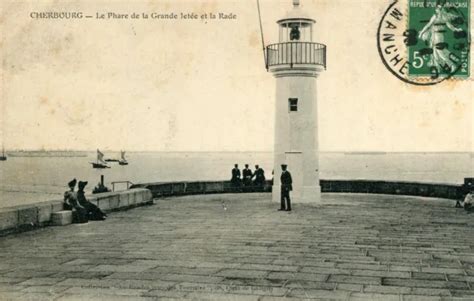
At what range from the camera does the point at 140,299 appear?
23.0 feet

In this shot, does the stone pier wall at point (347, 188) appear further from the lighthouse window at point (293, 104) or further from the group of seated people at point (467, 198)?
the lighthouse window at point (293, 104)

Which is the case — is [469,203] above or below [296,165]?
below

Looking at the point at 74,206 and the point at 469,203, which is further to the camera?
the point at 469,203

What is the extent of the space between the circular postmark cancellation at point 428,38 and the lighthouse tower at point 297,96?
7.74ft

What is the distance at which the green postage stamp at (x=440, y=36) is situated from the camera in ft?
61.5

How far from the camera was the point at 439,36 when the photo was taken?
19141mm

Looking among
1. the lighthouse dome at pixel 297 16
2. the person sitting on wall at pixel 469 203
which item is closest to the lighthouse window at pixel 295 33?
the lighthouse dome at pixel 297 16

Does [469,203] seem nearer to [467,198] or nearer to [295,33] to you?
[467,198]

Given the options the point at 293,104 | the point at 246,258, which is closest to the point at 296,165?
the point at 293,104

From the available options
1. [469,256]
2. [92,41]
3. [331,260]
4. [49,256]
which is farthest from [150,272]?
[92,41]

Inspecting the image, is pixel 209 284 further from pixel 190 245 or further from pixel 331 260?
pixel 190 245

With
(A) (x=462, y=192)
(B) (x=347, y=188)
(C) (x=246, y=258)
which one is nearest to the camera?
(C) (x=246, y=258)

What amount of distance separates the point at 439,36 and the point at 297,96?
186 inches

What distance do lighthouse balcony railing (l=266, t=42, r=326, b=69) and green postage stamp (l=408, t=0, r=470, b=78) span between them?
2952 mm
